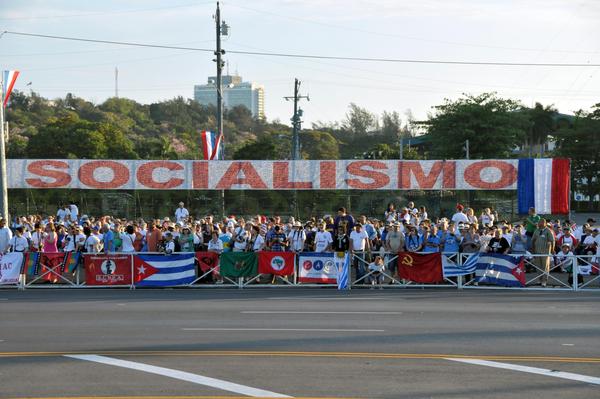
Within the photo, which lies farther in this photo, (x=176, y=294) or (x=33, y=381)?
(x=176, y=294)

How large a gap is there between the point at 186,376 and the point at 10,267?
13833 millimetres

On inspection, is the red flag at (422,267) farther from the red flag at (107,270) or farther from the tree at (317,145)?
the tree at (317,145)

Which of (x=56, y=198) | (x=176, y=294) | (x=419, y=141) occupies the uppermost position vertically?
(x=419, y=141)

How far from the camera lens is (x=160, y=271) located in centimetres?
2262

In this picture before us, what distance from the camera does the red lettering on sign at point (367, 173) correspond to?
3350 centimetres

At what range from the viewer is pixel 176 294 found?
21.2m

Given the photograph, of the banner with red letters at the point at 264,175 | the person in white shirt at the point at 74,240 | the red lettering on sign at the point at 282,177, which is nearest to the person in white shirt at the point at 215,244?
the person in white shirt at the point at 74,240

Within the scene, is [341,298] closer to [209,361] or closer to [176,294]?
[176,294]

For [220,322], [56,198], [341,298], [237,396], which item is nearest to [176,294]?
[341,298]

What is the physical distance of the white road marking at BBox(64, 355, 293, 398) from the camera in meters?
9.46

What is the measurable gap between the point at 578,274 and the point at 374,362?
42.2 ft

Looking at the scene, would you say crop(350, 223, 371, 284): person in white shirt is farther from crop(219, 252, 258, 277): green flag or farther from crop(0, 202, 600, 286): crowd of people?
crop(219, 252, 258, 277): green flag

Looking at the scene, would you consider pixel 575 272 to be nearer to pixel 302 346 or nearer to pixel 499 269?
pixel 499 269

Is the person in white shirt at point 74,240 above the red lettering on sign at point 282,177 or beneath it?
beneath
